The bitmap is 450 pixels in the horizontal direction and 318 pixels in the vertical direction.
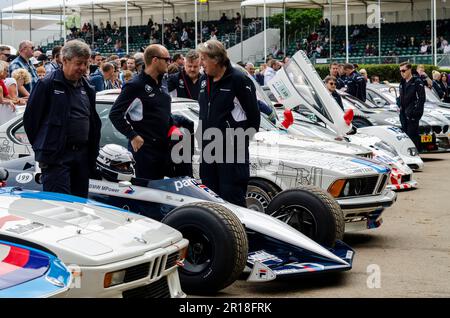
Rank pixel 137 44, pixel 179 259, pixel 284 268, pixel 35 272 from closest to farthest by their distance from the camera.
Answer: pixel 35 272, pixel 179 259, pixel 284 268, pixel 137 44

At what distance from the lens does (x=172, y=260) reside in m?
4.77

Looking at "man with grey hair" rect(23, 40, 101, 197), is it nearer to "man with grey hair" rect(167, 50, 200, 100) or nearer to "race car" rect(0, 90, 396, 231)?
"race car" rect(0, 90, 396, 231)

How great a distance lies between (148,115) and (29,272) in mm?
3342

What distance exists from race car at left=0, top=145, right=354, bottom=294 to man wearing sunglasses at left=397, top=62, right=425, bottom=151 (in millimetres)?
8839

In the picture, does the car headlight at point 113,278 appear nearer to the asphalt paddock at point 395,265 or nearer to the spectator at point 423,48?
the asphalt paddock at point 395,265

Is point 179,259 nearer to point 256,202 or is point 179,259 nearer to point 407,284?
point 407,284

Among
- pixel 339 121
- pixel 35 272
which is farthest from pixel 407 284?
pixel 339 121

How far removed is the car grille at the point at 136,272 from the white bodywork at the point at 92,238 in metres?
0.02

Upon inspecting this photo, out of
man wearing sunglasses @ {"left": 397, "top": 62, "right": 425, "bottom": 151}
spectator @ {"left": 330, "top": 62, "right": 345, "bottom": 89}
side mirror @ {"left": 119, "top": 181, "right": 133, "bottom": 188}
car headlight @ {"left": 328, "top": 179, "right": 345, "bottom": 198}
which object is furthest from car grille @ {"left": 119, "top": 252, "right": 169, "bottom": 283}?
spectator @ {"left": 330, "top": 62, "right": 345, "bottom": 89}

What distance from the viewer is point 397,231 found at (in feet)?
30.1

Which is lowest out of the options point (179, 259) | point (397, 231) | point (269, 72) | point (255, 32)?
point (397, 231)

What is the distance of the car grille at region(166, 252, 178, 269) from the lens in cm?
471

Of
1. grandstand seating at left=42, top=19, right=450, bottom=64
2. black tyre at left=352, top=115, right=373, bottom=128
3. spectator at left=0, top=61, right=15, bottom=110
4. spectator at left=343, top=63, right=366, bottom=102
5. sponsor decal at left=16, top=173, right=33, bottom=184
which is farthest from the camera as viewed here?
grandstand seating at left=42, top=19, right=450, bottom=64
